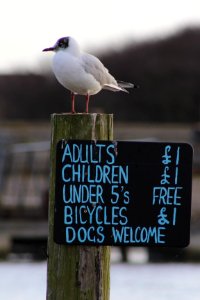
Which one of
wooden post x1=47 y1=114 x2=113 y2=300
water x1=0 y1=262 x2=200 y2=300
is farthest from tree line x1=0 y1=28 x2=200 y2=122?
wooden post x1=47 y1=114 x2=113 y2=300

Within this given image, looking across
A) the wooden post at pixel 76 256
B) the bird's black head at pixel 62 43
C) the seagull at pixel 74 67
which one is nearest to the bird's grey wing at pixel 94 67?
the seagull at pixel 74 67

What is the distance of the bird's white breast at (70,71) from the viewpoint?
702cm

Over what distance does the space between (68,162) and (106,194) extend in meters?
0.25

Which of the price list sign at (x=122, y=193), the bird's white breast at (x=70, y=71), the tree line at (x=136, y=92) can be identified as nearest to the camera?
the price list sign at (x=122, y=193)

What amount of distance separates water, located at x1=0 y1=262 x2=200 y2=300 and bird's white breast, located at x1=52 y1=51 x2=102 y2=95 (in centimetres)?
611

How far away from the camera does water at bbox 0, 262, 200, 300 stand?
13.6 m

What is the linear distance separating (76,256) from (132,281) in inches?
355

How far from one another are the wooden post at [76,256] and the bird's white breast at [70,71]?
0.59 meters

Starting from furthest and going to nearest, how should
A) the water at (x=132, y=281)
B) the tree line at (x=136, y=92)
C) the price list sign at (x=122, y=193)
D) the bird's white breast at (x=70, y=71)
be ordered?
the tree line at (x=136, y=92) → the water at (x=132, y=281) → the bird's white breast at (x=70, y=71) → the price list sign at (x=122, y=193)

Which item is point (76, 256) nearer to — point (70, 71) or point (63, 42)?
point (70, 71)

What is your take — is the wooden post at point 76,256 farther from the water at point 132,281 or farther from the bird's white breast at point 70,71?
the water at point 132,281

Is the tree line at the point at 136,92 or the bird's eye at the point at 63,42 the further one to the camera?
the tree line at the point at 136,92

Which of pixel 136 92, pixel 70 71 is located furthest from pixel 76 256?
pixel 136 92

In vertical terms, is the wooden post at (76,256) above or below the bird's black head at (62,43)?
below
